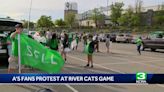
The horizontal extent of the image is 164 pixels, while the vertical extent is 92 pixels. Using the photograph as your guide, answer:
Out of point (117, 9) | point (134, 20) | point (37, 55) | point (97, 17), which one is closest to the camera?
point (37, 55)

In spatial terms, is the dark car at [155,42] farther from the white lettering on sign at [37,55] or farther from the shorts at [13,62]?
the white lettering on sign at [37,55]

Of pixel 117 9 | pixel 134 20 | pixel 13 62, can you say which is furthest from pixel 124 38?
pixel 13 62

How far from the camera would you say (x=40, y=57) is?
9820 mm

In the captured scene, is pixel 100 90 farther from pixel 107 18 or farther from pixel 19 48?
pixel 107 18

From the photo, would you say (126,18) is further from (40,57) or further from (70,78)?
(70,78)

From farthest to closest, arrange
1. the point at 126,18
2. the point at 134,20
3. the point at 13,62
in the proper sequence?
the point at 126,18
the point at 134,20
the point at 13,62

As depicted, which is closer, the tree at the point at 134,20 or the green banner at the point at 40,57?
the green banner at the point at 40,57

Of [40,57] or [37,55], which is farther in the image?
[37,55]

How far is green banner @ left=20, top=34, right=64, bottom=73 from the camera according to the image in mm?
9477

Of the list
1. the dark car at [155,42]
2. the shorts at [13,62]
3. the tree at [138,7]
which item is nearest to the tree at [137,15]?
the tree at [138,7]

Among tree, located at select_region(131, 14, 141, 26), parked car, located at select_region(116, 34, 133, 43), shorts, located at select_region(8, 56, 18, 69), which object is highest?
tree, located at select_region(131, 14, 141, 26)

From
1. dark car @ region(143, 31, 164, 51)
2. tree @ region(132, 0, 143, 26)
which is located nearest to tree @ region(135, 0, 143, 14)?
tree @ region(132, 0, 143, 26)

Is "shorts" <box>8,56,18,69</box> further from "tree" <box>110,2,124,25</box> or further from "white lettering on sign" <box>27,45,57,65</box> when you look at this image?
"tree" <box>110,2,124,25</box>

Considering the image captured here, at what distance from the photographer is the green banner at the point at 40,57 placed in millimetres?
9477
